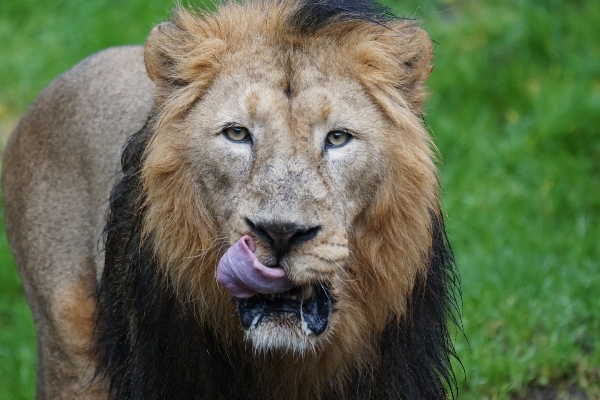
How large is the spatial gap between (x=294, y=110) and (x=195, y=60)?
1.35 ft

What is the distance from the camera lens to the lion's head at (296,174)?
2.82m

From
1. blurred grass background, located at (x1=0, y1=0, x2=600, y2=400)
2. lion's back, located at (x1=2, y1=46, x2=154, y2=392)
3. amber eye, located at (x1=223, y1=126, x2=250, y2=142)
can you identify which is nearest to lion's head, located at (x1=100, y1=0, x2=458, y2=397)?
amber eye, located at (x1=223, y1=126, x2=250, y2=142)

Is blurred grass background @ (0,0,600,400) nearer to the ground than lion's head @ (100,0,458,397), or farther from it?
nearer to the ground

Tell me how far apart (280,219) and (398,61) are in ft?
2.58

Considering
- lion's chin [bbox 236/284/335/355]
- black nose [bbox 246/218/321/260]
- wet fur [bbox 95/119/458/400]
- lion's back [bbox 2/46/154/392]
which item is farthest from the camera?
lion's back [bbox 2/46/154/392]

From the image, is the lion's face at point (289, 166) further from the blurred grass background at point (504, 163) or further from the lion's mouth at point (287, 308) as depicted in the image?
the blurred grass background at point (504, 163)

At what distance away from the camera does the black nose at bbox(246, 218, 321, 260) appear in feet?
8.75

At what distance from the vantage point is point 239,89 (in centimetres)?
299

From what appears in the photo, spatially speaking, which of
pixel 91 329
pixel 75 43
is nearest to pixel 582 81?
pixel 75 43

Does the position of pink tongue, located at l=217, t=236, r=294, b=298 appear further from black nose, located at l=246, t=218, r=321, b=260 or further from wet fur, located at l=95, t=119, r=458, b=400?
wet fur, located at l=95, t=119, r=458, b=400

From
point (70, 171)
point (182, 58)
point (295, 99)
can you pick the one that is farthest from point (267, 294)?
point (70, 171)

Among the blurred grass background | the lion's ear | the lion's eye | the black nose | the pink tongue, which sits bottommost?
the blurred grass background

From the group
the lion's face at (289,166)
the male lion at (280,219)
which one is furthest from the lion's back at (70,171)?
the lion's face at (289,166)

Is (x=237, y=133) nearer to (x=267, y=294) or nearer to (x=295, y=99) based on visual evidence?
(x=295, y=99)
